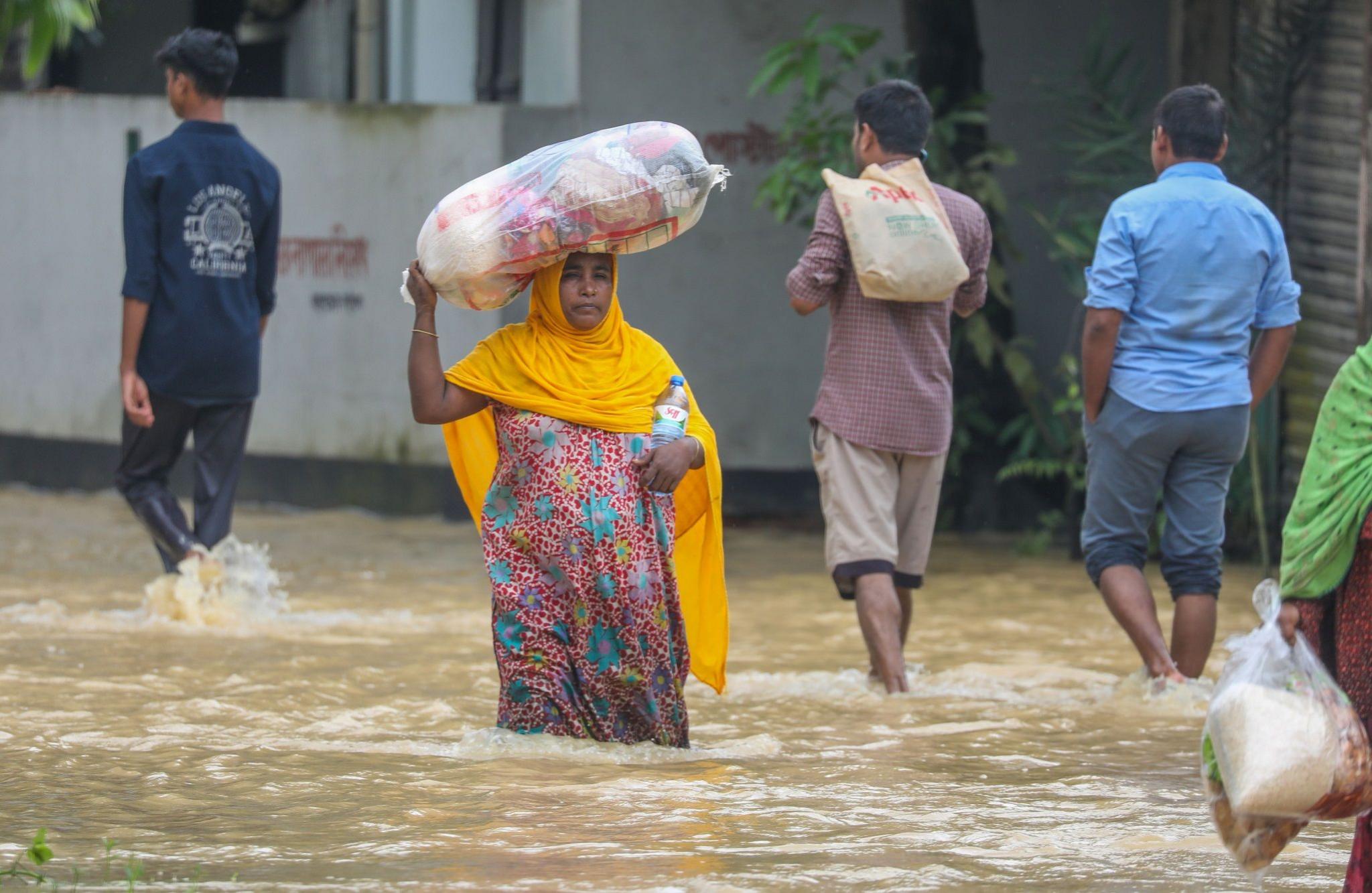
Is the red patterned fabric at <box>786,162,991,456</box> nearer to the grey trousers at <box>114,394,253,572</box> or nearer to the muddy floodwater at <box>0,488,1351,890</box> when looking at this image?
the muddy floodwater at <box>0,488,1351,890</box>

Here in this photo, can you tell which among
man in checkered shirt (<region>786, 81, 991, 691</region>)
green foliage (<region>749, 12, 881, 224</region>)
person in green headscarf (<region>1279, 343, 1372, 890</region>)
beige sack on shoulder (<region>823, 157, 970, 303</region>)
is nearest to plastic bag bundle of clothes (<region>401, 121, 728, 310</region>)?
beige sack on shoulder (<region>823, 157, 970, 303</region>)

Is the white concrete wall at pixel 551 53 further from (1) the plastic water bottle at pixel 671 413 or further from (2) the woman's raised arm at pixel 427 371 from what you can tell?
(2) the woman's raised arm at pixel 427 371

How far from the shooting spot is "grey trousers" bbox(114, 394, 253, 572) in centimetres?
689

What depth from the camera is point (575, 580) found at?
4.53 metres

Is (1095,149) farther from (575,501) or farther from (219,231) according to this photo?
(575,501)

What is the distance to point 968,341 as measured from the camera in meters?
9.38

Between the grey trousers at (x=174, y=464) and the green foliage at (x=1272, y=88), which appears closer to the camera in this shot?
the grey trousers at (x=174, y=464)

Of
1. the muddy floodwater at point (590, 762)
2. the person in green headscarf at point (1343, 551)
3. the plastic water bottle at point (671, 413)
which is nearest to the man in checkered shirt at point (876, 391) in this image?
the muddy floodwater at point (590, 762)

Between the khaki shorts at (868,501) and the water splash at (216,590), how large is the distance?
2477mm

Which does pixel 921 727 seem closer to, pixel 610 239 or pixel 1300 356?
pixel 610 239

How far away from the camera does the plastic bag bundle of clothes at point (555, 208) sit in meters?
4.38

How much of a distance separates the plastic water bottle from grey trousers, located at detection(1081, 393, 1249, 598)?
161 centimetres

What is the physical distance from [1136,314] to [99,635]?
3866 millimetres

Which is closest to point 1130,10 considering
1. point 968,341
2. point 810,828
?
point 968,341
